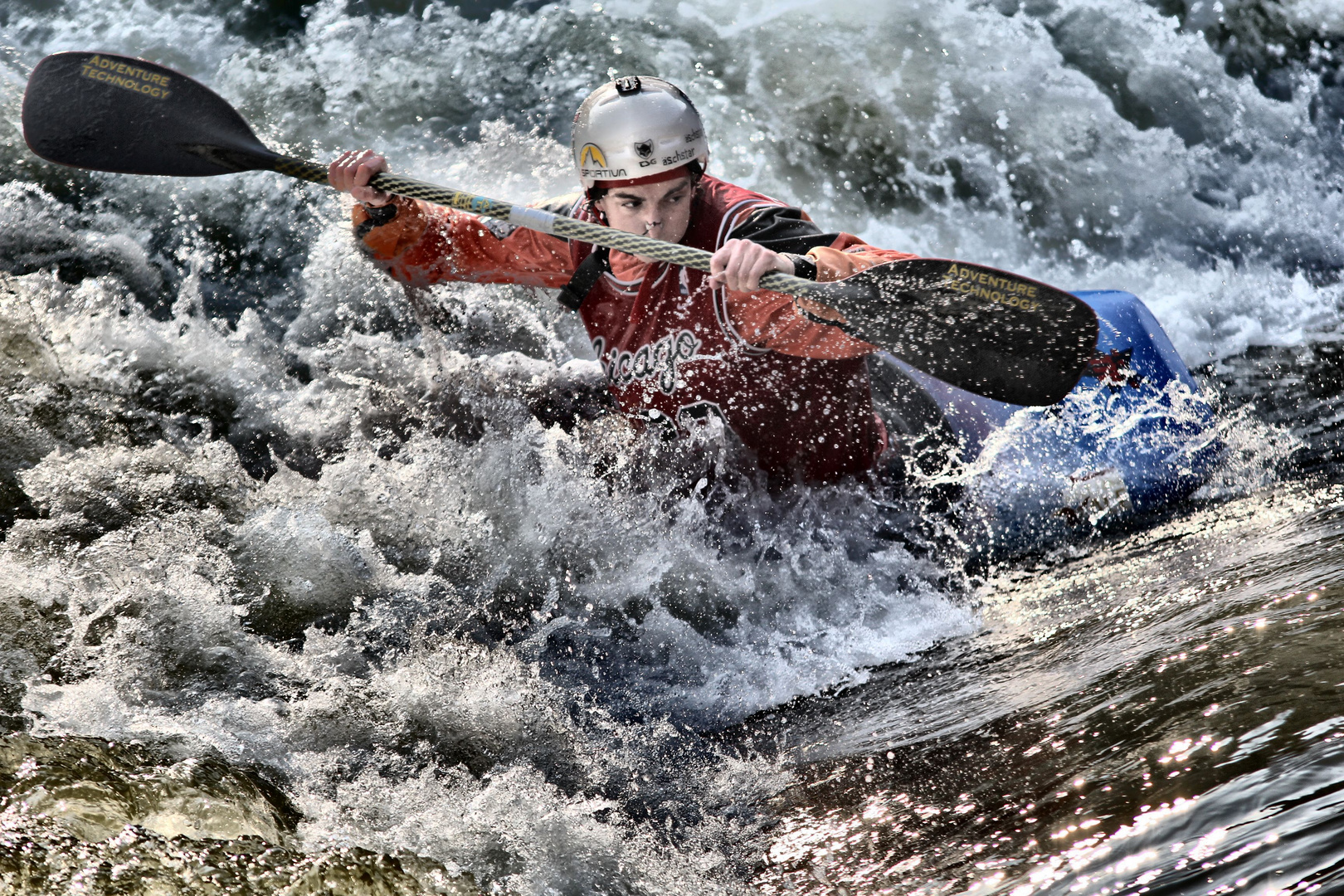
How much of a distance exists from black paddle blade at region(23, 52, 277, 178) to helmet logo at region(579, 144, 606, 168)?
1.00m

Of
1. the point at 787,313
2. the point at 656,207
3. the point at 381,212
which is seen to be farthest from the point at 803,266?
the point at 381,212

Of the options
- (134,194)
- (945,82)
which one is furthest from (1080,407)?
(134,194)

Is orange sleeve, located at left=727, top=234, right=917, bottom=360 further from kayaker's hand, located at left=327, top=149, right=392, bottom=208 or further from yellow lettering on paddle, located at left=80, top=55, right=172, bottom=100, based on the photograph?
yellow lettering on paddle, located at left=80, top=55, right=172, bottom=100

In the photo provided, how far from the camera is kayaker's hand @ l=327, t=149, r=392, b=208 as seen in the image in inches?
110

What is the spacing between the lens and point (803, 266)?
8.07 ft

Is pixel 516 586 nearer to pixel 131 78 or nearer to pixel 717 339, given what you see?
pixel 717 339

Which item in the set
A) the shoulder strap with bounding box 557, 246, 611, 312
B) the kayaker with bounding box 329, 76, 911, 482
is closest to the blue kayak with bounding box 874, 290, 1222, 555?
the kayaker with bounding box 329, 76, 911, 482

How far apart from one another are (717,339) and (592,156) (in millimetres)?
571

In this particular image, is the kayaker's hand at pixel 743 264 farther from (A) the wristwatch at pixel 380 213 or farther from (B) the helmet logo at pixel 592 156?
(A) the wristwatch at pixel 380 213

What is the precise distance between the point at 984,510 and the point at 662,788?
4.61ft

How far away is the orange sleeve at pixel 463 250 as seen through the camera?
9.78ft

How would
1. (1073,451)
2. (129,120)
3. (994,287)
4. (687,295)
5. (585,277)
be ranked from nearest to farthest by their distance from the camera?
(994,287) < (687,295) < (585,277) < (1073,451) < (129,120)

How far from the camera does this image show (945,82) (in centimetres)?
622

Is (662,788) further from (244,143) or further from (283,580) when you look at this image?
(244,143)
